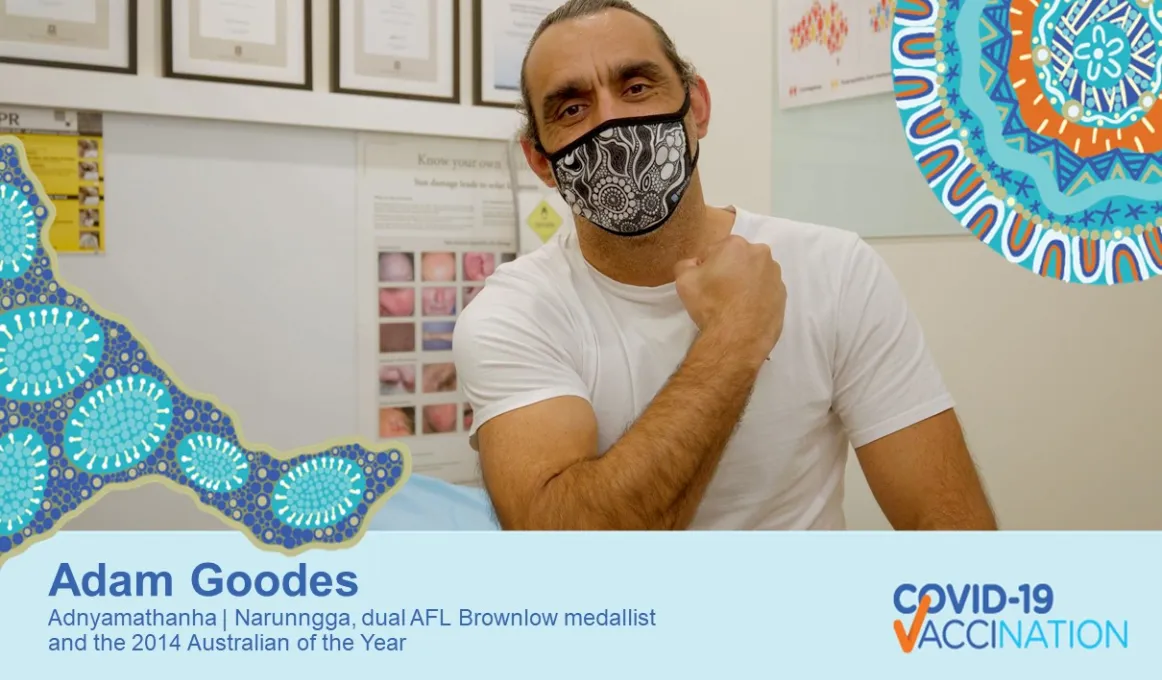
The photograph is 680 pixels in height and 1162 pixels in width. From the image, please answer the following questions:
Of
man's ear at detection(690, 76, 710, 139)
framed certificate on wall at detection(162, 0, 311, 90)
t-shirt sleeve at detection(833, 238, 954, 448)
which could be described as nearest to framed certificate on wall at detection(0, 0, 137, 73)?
framed certificate on wall at detection(162, 0, 311, 90)

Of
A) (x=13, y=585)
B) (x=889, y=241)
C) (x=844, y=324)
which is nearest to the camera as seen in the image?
(x=13, y=585)

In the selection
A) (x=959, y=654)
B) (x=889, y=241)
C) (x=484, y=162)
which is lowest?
(x=959, y=654)

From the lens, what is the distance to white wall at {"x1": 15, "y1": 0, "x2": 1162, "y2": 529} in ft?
2.97

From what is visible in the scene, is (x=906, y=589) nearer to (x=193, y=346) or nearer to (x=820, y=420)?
(x=820, y=420)

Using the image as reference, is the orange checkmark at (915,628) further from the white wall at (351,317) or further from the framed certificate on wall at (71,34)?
the framed certificate on wall at (71,34)

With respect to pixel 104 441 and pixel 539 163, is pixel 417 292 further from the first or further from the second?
pixel 104 441

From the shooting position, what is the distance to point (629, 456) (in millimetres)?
762

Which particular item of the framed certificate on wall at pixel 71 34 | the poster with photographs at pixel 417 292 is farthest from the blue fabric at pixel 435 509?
the framed certificate on wall at pixel 71 34

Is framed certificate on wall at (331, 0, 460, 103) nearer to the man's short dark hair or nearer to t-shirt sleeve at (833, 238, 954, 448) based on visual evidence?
the man's short dark hair

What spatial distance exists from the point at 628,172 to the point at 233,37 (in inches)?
18.4

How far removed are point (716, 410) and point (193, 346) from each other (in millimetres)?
562

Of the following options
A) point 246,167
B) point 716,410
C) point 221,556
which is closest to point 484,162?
point 246,167

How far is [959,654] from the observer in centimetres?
68

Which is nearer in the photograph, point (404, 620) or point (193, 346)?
point (404, 620)
